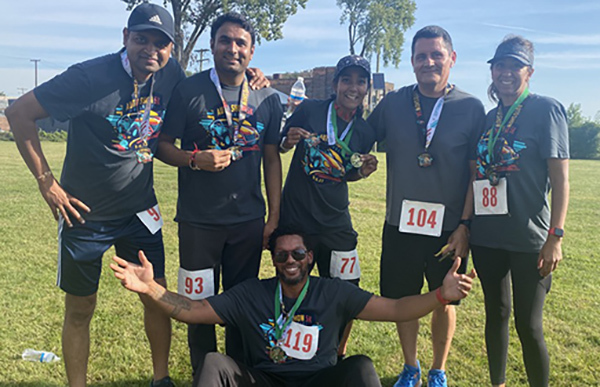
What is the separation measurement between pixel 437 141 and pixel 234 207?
56.2 inches

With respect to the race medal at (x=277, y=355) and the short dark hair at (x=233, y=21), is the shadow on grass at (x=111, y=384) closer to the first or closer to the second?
the race medal at (x=277, y=355)

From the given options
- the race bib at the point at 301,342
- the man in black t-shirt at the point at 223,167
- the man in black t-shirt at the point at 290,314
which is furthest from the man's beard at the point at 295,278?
the man in black t-shirt at the point at 223,167

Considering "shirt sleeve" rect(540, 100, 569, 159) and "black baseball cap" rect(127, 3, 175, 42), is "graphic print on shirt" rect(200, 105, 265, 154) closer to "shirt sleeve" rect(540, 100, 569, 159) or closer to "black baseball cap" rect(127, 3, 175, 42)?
"black baseball cap" rect(127, 3, 175, 42)

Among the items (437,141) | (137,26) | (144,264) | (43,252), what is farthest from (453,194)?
(43,252)

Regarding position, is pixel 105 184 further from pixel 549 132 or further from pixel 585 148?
pixel 585 148

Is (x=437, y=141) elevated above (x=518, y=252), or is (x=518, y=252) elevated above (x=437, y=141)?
(x=437, y=141)

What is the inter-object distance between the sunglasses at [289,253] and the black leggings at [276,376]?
2.08 feet

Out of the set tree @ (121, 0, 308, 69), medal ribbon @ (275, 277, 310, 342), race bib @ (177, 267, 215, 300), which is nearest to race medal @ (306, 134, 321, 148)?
medal ribbon @ (275, 277, 310, 342)

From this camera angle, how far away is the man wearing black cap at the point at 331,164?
3150 mm

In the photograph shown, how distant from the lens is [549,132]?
2.69m

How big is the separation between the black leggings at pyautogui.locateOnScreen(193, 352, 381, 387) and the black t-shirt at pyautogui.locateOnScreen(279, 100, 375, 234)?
37.7 inches

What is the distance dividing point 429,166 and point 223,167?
4.52ft

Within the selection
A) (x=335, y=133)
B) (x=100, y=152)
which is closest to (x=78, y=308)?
(x=100, y=152)

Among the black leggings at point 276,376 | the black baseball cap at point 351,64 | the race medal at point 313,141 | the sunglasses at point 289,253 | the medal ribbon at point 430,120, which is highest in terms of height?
the black baseball cap at point 351,64
